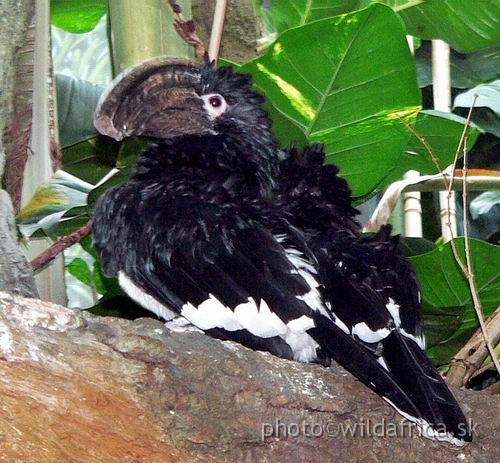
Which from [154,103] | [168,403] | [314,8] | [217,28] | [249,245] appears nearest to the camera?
[168,403]

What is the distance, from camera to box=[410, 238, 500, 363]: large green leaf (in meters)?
1.88

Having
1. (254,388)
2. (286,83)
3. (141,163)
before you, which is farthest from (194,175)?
(254,388)

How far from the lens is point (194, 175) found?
172cm

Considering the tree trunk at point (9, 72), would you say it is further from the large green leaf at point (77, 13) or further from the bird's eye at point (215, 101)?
the large green leaf at point (77, 13)

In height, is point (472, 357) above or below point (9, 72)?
below

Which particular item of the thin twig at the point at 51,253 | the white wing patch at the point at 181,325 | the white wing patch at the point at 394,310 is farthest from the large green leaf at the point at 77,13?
the white wing patch at the point at 394,310

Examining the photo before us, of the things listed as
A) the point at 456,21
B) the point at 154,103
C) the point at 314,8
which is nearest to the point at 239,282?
the point at 154,103

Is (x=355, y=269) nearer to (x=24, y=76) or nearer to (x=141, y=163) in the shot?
(x=141, y=163)

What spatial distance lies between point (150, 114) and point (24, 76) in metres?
0.27

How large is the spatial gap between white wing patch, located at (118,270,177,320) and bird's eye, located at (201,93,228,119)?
17.4 inches

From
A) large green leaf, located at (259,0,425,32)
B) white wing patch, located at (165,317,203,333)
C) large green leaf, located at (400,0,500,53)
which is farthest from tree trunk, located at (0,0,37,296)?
large green leaf, located at (400,0,500,53)

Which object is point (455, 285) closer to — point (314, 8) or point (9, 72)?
point (314, 8)

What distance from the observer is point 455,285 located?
6.47 feet

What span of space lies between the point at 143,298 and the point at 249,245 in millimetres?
261
